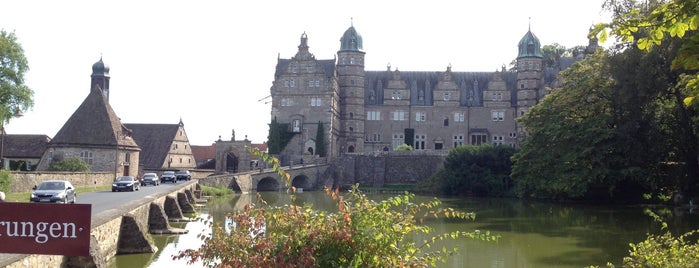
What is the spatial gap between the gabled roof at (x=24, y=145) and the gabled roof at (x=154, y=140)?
10.1m

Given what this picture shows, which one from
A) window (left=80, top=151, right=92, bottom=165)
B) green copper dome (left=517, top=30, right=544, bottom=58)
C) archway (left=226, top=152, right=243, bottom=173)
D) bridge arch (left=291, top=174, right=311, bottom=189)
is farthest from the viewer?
green copper dome (left=517, top=30, right=544, bottom=58)

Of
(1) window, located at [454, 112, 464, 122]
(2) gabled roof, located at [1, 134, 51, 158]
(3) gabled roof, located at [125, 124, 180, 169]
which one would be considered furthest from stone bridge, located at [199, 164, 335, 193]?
(1) window, located at [454, 112, 464, 122]

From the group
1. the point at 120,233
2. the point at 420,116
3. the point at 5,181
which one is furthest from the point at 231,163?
the point at 120,233

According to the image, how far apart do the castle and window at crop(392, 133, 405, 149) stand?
0.11m

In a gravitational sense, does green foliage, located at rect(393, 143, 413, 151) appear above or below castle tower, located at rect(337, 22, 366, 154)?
below

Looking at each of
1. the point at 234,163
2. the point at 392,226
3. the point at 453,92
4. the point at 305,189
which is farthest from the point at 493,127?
the point at 392,226

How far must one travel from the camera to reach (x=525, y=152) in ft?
145

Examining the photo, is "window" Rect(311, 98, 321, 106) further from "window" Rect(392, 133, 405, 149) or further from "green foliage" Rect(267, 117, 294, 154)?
"window" Rect(392, 133, 405, 149)

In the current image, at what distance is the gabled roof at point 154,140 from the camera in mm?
65750

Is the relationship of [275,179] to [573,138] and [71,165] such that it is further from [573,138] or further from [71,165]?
[573,138]

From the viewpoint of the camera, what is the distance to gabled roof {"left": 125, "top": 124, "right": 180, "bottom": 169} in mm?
65750

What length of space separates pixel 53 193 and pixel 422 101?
57.2 metres

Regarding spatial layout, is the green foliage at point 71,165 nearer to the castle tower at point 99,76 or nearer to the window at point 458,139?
the castle tower at point 99,76

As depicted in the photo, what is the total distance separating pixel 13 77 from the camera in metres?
34.0
